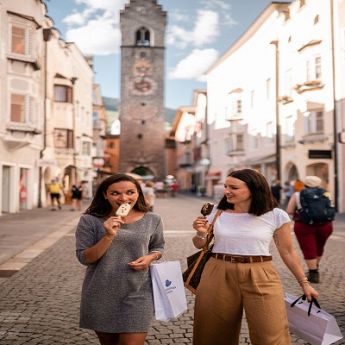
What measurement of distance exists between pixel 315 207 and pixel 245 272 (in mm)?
4889

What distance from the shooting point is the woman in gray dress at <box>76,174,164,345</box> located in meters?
3.16

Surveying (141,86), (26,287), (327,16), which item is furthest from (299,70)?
(141,86)

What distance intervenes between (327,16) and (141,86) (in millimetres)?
45130

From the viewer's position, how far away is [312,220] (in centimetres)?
787

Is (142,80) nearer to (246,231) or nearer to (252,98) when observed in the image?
(252,98)

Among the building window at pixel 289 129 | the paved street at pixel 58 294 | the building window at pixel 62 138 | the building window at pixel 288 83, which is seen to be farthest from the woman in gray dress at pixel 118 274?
the building window at pixel 62 138

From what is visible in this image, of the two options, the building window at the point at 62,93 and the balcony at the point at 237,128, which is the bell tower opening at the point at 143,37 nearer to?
the balcony at the point at 237,128

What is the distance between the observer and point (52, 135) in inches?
1368

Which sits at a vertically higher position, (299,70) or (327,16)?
(327,16)

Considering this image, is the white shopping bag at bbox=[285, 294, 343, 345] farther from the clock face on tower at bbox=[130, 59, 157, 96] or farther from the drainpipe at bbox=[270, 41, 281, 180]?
the clock face on tower at bbox=[130, 59, 157, 96]

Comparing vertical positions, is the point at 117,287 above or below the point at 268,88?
below

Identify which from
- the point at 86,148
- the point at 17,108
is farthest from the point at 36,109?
the point at 86,148

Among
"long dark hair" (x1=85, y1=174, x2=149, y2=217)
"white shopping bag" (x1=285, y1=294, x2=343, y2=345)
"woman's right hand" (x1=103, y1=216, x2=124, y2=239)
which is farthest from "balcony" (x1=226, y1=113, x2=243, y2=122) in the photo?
"woman's right hand" (x1=103, y1=216, x2=124, y2=239)

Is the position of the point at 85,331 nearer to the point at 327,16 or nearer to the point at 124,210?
the point at 124,210
